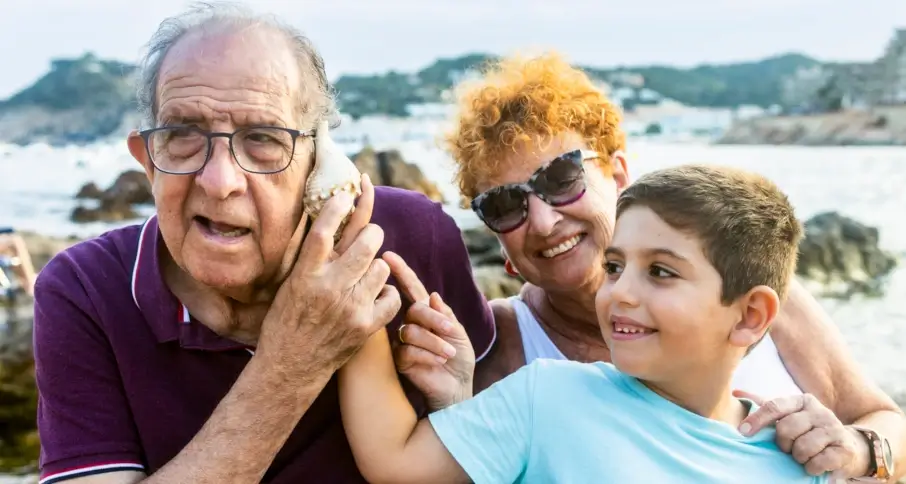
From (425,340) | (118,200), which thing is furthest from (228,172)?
(118,200)

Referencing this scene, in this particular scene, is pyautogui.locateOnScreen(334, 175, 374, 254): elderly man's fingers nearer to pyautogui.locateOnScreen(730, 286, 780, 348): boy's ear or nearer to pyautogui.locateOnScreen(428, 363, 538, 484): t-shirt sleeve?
pyautogui.locateOnScreen(428, 363, 538, 484): t-shirt sleeve

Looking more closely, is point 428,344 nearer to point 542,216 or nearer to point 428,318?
point 428,318

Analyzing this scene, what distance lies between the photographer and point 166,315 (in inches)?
91.3

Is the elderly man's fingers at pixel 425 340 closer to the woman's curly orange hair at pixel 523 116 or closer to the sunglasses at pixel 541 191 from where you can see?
the sunglasses at pixel 541 191

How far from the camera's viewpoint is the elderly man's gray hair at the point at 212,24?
2.15 meters

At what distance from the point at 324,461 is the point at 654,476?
3.31 ft

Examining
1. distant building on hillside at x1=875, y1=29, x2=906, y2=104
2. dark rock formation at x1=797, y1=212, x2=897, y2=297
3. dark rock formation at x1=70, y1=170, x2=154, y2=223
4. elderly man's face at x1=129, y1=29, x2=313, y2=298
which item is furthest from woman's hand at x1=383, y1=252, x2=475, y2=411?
distant building on hillside at x1=875, y1=29, x2=906, y2=104

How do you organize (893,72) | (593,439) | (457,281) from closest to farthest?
(593,439)
(457,281)
(893,72)

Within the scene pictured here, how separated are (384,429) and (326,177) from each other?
71 centimetres

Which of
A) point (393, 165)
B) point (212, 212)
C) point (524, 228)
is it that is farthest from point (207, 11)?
point (393, 165)

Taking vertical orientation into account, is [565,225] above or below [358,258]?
below

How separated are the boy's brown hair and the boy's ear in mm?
29

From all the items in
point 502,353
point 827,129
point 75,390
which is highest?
point 75,390

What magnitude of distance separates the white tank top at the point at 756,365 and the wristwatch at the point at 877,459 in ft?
1.02
